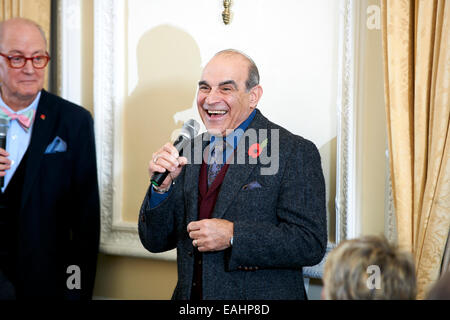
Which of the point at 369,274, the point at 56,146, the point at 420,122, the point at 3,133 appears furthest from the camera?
the point at 56,146

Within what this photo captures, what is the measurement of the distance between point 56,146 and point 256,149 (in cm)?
121

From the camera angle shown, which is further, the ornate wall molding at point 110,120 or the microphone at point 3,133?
the ornate wall molding at point 110,120

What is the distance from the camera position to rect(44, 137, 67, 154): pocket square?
2688 millimetres

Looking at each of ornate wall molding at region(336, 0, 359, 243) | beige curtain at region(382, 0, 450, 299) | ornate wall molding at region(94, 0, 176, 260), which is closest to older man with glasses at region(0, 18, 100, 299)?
ornate wall molding at region(94, 0, 176, 260)

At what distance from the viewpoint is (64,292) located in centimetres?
269

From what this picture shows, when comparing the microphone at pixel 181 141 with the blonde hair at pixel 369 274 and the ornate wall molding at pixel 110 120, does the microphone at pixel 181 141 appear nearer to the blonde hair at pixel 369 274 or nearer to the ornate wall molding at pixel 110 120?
the blonde hair at pixel 369 274

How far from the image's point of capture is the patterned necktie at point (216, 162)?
6.94 feet

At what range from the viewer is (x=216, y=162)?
7.01 feet

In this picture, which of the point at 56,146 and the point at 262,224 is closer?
the point at 262,224

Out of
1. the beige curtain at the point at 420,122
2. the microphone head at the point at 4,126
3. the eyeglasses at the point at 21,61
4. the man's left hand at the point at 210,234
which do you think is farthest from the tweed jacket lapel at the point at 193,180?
the eyeglasses at the point at 21,61

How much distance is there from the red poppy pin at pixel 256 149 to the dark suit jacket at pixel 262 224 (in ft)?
0.05

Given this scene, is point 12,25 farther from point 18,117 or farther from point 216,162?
point 216,162

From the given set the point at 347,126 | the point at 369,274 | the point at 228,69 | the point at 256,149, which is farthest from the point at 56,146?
the point at 369,274
